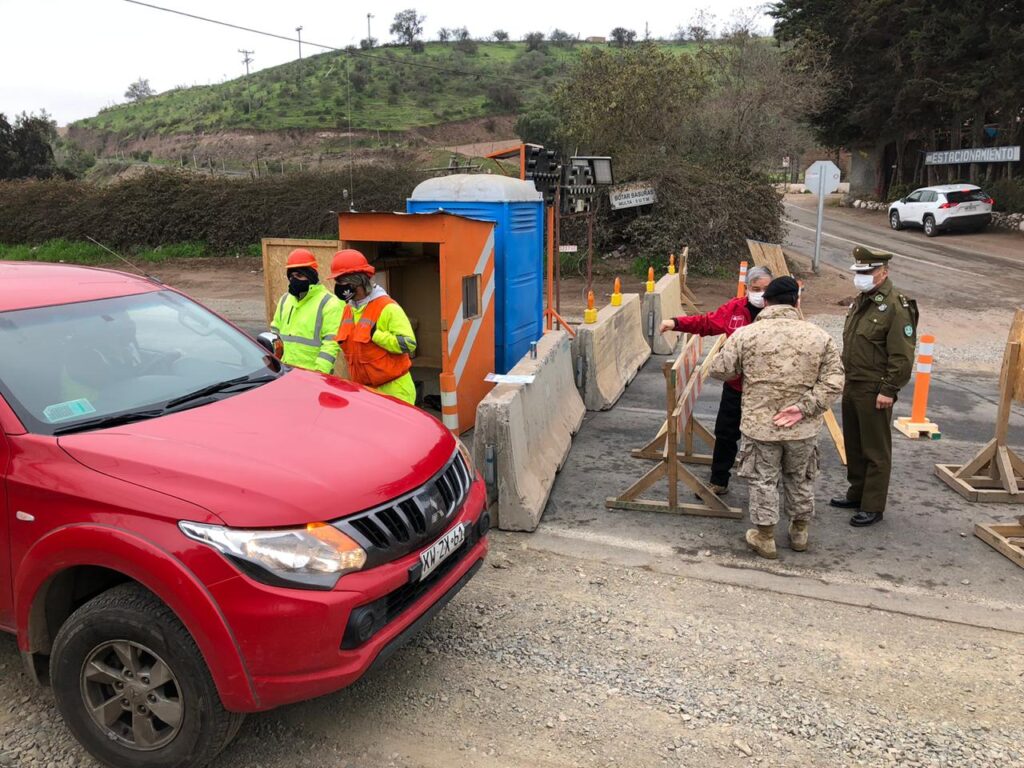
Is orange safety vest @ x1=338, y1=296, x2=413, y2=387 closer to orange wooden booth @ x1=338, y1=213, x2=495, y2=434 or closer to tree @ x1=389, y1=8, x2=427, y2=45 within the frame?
orange wooden booth @ x1=338, y1=213, x2=495, y2=434

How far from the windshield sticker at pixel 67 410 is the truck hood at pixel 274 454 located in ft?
0.63

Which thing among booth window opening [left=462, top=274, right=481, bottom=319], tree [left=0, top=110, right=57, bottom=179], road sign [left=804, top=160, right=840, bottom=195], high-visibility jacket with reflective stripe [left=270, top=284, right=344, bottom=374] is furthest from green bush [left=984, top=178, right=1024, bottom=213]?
tree [left=0, top=110, right=57, bottom=179]

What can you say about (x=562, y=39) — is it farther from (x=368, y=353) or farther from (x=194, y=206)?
(x=368, y=353)

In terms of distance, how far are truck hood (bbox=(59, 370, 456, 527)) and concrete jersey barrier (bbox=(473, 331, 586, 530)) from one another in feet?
5.40

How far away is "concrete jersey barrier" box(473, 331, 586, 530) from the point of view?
17.5 ft

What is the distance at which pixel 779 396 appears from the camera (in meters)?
4.78

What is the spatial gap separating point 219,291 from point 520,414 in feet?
52.7

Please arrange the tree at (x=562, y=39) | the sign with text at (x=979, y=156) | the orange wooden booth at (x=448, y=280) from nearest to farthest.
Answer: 1. the orange wooden booth at (x=448, y=280)
2. the sign with text at (x=979, y=156)
3. the tree at (x=562, y=39)

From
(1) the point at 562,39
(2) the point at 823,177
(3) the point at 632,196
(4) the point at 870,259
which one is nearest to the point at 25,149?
(3) the point at 632,196

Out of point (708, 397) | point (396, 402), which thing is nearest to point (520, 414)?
point (396, 402)

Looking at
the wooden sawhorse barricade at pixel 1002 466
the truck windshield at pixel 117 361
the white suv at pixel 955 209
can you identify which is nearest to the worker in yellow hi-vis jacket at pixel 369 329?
the truck windshield at pixel 117 361

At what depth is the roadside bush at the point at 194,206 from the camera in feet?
79.2

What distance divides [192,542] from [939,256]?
84.7ft

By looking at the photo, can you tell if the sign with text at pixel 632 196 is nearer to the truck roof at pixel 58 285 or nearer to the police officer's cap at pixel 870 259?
the police officer's cap at pixel 870 259
